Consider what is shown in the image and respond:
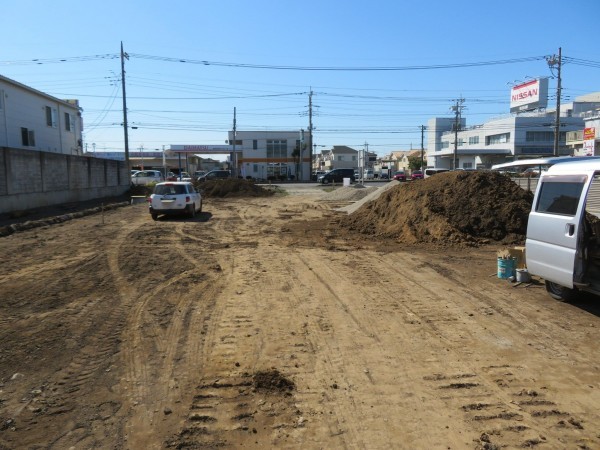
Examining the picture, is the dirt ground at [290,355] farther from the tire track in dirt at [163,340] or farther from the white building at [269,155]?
the white building at [269,155]

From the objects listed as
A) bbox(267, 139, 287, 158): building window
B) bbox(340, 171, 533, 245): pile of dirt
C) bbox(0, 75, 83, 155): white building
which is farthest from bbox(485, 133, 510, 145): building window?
bbox(340, 171, 533, 245): pile of dirt

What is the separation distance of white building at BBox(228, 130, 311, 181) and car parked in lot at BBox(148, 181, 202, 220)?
60936mm

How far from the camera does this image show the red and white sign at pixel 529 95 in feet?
253

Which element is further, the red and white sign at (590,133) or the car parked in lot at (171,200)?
the red and white sign at (590,133)

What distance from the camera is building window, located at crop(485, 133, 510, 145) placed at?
8201 centimetres

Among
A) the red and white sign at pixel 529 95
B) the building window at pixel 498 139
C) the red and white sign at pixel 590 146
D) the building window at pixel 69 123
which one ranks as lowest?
the red and white sign at pixel 590 146

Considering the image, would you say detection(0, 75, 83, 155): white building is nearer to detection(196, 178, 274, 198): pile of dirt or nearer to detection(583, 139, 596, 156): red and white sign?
detection(196, 178, 274, 198): pile of dirt

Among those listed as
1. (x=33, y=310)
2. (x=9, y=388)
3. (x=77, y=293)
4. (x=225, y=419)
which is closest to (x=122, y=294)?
(x=77, y=293)

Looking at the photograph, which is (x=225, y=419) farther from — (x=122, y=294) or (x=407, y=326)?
(x=122, y=294)

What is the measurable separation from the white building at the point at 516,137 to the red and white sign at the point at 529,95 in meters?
1.88

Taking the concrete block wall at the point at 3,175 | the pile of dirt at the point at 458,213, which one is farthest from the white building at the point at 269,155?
the pile of dirt at the point at 458,213

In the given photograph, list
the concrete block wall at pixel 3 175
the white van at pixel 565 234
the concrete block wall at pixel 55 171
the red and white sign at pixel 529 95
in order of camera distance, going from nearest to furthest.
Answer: the white van at pixel 565 234
the concrete block wall at pixel 3 175
the concrete block wall at pixel 55 171
the red and white sign at pixel 529 95

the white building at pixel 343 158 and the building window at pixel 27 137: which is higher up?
the white building at pixel 343 158

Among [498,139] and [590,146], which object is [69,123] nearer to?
[590,146]
